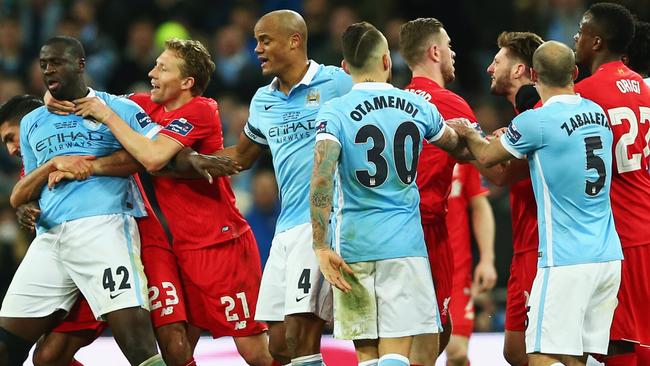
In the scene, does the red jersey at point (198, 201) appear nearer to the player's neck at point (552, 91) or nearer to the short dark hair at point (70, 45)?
the short dark hair at point (70, 45)

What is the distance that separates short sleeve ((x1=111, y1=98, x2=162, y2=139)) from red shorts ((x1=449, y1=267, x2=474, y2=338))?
3.05 meters

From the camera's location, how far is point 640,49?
762cm

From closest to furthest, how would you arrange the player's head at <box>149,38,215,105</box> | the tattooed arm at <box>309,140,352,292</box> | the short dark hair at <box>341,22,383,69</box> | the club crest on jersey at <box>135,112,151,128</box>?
the tattooed arm at <box>309,140,352,292</box> → the short dark hair at <box>341,22,383,69</box> → the club crest on jersey at <box>135,112,151,128</box> → the player's head at <box>149,38,215,105</box>

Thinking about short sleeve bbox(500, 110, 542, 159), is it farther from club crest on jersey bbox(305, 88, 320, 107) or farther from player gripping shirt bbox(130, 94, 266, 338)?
player gripping shirt bbox(130, 94, 266, 338)

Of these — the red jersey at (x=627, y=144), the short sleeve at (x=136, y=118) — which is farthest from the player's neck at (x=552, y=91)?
the short sleeve at (x=136, y=118)

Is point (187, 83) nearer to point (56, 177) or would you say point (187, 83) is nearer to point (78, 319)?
point (56, 177)

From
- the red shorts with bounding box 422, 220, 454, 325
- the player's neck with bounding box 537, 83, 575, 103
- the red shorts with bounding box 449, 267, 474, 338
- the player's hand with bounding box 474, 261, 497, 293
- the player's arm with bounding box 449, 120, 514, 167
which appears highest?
the player's neck with bounding box 537, 83, 575, 103

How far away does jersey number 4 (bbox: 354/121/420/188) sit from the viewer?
6.23 m

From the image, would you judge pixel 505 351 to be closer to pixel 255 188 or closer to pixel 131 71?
pixel 255 188

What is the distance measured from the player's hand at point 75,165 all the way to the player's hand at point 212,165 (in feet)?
2.02

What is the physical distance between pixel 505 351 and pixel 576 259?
1281mm

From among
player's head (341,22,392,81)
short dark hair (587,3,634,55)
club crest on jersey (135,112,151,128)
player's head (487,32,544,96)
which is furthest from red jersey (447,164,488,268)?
player's head (341,22,392,81)

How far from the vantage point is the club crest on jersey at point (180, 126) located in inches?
285

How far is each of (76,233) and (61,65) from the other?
1.01 m
